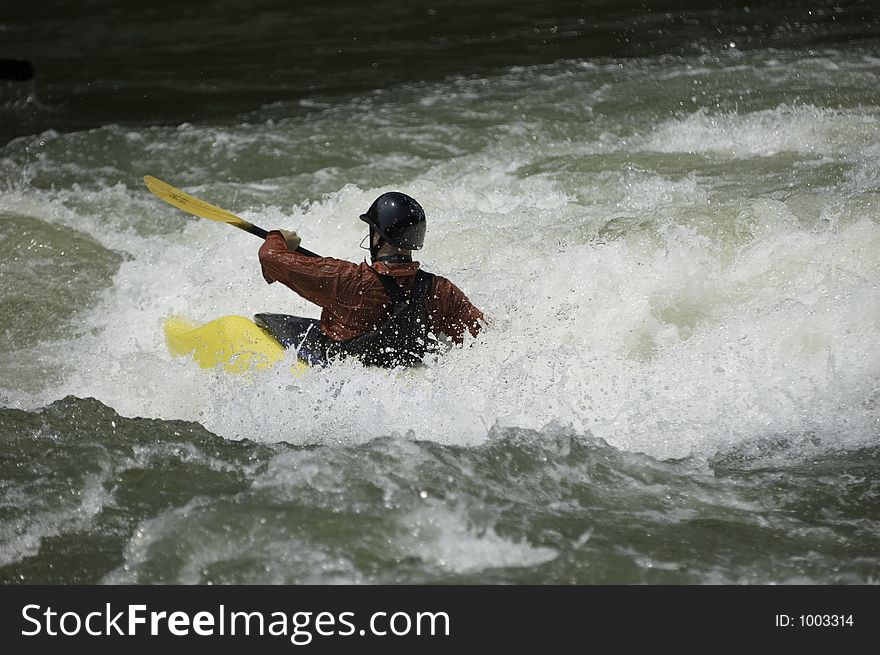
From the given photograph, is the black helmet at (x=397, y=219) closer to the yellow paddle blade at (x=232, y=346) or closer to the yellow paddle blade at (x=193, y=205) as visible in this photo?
the yellow paddle blade at (x=232, y=346)

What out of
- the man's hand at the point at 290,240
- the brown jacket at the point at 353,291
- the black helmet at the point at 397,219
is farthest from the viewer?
the man's hand at the point at 290,240

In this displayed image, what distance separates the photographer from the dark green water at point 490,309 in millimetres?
2934

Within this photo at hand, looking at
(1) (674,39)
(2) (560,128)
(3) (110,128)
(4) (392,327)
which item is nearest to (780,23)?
(1) (674,39)

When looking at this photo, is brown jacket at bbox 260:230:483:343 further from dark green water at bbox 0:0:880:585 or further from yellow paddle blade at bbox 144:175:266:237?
yellow paddle blade at bbox 144:175:266:237

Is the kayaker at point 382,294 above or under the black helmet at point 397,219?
under

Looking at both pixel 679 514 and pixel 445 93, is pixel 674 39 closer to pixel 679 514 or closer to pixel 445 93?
pixel 445 93

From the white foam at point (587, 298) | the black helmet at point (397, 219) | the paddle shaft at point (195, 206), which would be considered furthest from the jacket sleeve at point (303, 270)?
the paddle shaft at point (195, 206)

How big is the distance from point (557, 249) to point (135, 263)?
2406mm

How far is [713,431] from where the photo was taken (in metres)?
3.52

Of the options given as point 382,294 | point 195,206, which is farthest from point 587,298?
point 195,206

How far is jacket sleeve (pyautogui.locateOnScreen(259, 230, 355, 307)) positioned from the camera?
3588 mm

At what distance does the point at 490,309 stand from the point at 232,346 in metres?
1.12

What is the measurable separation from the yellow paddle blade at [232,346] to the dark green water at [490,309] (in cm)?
8

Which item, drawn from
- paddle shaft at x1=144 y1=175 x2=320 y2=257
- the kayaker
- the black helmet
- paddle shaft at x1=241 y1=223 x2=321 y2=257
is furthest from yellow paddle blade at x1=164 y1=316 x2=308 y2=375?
the black helmet
